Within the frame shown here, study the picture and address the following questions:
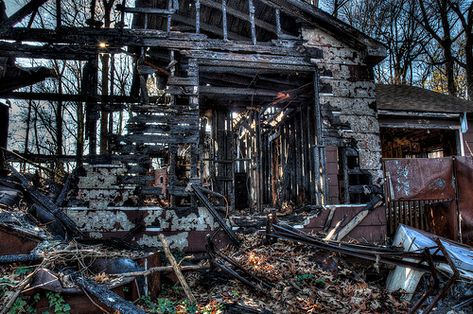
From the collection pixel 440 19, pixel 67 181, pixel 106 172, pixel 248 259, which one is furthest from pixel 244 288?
pixel 440 19

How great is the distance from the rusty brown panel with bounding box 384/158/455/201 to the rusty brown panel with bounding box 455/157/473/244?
0.17 meters

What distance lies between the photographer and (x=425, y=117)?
1209cm

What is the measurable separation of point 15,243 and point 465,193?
920 cm

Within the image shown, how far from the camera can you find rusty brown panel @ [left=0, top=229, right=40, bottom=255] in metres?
5.08

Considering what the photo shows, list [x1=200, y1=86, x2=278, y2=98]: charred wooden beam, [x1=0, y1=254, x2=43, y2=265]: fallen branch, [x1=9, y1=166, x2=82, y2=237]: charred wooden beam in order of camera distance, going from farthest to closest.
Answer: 1. [x1=200, y1=86, x2=278, y2=98]: charred wooden beam
2. [x1=9, y1=166, x2=82, y2=237]: charred wooden beam
3. [x1=0, y1=254, x2=43, y2=265]: fallen branch

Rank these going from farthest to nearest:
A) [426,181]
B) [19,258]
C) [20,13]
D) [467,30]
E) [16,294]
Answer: [467,30]
[426,181]
[20,13]
[19,258]
[16,294]

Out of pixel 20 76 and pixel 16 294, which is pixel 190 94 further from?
pixel 16 294

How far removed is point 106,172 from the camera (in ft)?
24.3

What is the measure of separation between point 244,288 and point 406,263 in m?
2.44

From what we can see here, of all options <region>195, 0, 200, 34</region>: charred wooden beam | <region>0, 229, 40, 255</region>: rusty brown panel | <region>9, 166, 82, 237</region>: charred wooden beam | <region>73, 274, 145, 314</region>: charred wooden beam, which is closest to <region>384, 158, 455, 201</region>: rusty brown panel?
<region>195, 0, 200, 34</region>: charred wooden beam

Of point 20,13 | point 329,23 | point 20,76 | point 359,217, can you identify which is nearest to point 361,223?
point 359,217

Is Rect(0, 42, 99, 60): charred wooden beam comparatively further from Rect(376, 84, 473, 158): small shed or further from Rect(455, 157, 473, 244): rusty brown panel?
Rect(376, 84, 473, 158): small shed

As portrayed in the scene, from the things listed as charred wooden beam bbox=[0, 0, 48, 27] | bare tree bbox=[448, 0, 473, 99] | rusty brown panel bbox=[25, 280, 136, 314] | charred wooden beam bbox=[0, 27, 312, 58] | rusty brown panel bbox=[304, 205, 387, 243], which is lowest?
rusty brown panel bbox=[25, 280, 136, 314]

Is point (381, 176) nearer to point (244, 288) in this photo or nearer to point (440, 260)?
point (440, 260)
